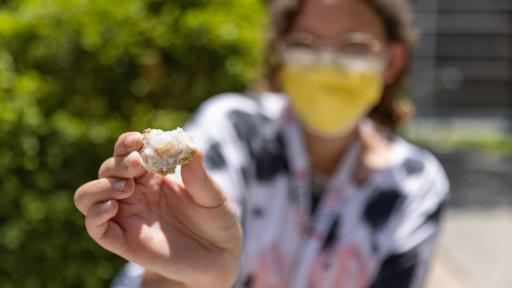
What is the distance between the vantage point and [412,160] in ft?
7.43

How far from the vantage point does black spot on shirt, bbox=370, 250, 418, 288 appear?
207 centimetres

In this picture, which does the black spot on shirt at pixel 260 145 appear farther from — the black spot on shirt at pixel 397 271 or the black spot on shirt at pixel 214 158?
the black spot on shirt at pixel 397 271

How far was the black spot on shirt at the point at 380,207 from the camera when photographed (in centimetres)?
212

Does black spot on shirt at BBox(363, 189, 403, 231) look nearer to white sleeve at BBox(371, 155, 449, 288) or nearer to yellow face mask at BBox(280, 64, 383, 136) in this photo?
white sleeve at BBox(371, 155, 449, 288)

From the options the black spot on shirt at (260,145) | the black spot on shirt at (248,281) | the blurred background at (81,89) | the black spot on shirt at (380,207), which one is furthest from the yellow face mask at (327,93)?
the blurred background at (81,89)

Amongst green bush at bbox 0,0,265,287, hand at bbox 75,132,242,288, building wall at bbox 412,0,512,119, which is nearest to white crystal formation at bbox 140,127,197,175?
hand at bbox 75,132,242,288

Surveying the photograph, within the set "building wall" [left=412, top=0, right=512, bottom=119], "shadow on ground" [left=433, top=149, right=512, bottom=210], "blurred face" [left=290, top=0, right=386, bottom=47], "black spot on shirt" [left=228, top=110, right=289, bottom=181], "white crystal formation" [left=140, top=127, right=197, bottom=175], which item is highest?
"white crystal formation" [left=140, top=127, right=197, bottom=175]

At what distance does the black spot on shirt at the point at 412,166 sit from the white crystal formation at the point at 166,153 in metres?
1.17

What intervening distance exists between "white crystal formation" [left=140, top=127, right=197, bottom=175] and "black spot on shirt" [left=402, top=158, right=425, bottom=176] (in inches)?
46.2

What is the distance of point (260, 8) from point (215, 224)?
7.85 ft

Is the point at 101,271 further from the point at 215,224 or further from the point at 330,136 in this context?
the point at 215,224

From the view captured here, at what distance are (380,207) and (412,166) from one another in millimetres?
185

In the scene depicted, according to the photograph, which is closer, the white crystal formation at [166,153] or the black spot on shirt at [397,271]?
the white crystal formation at [166,153]

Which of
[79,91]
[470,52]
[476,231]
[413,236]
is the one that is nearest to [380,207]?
[413,236]
